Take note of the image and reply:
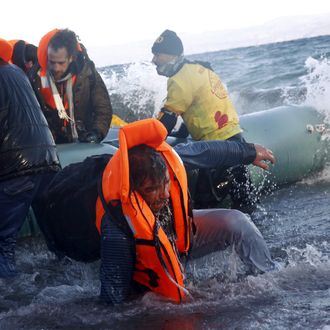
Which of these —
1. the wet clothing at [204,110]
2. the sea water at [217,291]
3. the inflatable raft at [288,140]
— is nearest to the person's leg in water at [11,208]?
the sea water at [217,291]

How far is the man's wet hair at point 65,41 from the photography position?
4.49 m

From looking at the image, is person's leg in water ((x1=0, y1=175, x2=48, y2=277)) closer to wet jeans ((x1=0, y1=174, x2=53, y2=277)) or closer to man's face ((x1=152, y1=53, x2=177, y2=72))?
wet jeans ((x1=0, y1=174, x2=53, y2=277))

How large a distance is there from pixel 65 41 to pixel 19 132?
140cm

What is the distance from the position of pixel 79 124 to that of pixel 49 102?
36 cm

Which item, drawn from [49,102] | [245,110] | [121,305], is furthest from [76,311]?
[245,110]

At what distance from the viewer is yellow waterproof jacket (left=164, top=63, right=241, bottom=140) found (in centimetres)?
482

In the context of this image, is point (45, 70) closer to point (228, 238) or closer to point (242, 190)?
point (242, 190)

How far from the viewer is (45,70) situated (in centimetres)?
459

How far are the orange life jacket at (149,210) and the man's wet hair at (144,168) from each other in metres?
0.04

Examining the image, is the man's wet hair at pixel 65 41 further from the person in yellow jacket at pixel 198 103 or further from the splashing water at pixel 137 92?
the splashing water at pixel 137 92

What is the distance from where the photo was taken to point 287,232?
4.22 m

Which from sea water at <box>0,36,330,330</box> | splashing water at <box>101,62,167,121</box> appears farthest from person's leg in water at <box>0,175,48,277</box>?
splashing water at <box>101,62,167,121</box>

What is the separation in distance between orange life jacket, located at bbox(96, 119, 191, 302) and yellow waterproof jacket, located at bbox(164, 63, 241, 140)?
194 cm

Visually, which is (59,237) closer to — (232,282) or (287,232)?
(232,282)
